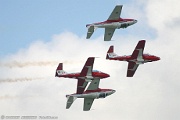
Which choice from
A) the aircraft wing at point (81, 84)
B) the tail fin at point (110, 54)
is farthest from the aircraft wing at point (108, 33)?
the aircraft wing at point (81, 84)

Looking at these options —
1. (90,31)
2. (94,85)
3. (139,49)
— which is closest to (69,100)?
(94,85)

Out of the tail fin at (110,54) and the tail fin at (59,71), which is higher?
the tail fin at (110,54)

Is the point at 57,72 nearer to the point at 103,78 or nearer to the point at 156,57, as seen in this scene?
the point at 103,78

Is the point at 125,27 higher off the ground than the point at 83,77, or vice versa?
the point at 125,27

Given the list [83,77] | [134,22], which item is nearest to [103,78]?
[83,77]

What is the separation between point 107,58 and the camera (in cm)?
16888

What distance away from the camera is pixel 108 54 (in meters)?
169

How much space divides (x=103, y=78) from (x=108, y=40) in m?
11.2

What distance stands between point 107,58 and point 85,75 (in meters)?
8.39

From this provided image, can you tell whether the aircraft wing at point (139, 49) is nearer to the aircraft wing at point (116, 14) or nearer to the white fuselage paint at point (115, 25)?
the white fuselage paint at point (115, 25)

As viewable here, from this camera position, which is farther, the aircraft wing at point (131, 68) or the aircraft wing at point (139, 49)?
the aircraft wing at point (131, 68)

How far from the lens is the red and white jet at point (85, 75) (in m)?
162

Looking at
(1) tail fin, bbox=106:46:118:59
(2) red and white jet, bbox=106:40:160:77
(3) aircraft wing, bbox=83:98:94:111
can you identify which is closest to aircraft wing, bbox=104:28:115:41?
(1) tail fin, bbox=106:46:118:59

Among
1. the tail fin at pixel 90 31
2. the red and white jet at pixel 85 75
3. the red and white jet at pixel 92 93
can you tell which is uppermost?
the tail fin at pixel 90 31
